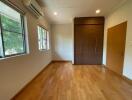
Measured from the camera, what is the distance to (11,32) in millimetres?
2178

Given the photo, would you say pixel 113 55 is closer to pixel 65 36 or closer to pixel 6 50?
pixel 65 36

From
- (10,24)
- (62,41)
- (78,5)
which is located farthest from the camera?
(62,41)

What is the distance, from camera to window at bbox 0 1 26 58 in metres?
1.85

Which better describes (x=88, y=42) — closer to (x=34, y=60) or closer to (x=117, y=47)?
(x=117, y=47)

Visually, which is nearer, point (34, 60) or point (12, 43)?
point (12, 43)

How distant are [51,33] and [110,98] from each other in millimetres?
5289

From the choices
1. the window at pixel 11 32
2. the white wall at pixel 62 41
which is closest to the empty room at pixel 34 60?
the window at pixel 11 32

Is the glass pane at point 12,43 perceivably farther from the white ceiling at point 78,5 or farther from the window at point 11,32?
the white ceiling at point 78,5

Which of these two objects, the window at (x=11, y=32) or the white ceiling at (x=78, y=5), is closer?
the window at (x=11, y=32)

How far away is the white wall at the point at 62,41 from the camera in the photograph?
21.1 ft

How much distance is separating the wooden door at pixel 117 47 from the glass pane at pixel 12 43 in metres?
3.37

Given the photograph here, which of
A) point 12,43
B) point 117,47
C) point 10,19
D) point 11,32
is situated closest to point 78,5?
point 117,47

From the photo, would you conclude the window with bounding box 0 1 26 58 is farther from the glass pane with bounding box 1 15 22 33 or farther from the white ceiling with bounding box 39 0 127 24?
the white ceiling with bounding box 39 0 127 24

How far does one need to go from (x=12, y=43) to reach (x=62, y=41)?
443cm
